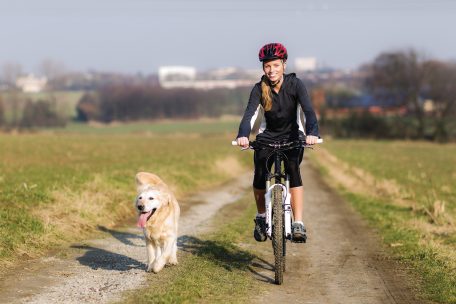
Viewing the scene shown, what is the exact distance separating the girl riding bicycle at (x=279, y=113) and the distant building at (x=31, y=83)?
108003mm

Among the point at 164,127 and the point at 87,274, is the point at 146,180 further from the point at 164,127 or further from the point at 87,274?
the point at 164,127

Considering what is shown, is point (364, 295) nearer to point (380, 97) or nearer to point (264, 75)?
point (264, 75)

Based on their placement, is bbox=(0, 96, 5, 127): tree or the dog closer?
the dog

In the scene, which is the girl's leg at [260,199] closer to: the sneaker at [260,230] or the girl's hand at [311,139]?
the sneaker at [260,230]

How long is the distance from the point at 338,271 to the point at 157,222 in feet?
7.83

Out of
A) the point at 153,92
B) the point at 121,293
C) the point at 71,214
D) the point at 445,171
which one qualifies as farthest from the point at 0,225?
the point at 153,92

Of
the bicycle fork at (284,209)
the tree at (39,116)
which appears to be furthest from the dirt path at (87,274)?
the tree at (39,116)

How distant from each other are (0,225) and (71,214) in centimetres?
212

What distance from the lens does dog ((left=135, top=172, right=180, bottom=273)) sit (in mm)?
7734

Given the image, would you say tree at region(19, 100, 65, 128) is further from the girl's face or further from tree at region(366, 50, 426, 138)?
the girl's face

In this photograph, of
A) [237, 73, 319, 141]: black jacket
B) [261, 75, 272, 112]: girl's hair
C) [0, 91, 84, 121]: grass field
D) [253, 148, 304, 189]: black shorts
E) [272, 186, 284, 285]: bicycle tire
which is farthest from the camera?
[0, 91, 84, 121]: grass field

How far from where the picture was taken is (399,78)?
8569 cm

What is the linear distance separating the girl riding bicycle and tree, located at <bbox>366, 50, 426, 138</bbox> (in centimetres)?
7773

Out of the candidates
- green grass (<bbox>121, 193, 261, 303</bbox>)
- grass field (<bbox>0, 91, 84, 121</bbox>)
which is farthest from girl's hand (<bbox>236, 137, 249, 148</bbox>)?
grass field (<bbox>0, 91, 84, 121</bbox>)
